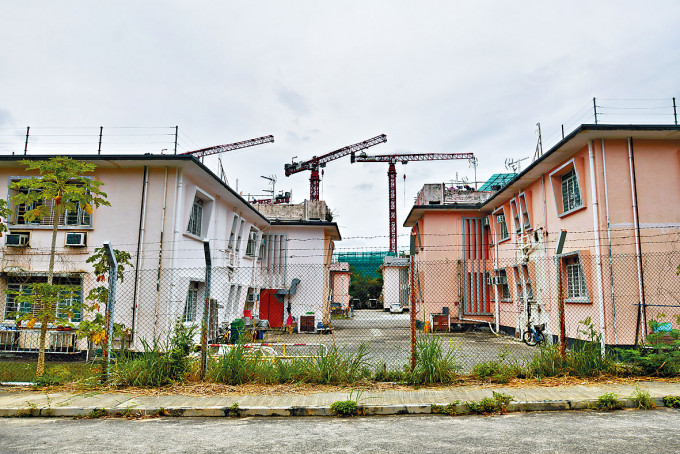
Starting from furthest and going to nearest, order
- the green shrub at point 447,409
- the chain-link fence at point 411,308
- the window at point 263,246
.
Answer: the window at point 263,246, the chain-link fence at point 411,308, the green shrub at point 447,409

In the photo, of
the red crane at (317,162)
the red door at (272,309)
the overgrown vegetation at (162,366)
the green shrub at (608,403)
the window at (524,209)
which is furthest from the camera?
the red crane at (317,162)

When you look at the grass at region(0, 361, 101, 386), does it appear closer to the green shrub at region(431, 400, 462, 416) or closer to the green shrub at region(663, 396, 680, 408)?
the green shrub at region(431, 400, 462, 416)

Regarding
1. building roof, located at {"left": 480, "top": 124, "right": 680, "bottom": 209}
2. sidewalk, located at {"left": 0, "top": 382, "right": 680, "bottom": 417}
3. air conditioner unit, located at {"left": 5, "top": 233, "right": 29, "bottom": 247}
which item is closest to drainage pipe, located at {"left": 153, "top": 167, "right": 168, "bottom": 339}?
air conditioner unit, located at {"left": 5, "top": 233, "right": 29, "bottom": 247}

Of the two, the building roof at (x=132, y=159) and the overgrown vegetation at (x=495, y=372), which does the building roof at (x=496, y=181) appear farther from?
the overgrown vegetation at (x=495, y=372)

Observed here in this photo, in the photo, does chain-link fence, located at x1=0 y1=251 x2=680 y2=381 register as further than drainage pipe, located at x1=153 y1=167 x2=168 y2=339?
No

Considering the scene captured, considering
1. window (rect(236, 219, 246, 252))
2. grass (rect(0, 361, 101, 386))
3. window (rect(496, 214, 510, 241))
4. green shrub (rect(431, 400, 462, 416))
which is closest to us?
green shrub (rect(431, 400, 462, 416))

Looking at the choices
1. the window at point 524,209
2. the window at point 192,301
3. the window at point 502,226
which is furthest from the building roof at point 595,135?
the window at point 192,301

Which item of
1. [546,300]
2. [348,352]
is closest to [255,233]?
[546,300]

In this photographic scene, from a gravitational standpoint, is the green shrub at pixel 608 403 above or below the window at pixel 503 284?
below

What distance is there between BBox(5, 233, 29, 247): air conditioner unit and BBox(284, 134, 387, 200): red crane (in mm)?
62444

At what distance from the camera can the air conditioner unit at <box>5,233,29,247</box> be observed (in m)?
14.2

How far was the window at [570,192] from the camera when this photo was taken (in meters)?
14.6

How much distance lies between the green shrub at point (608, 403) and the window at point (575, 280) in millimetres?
7217

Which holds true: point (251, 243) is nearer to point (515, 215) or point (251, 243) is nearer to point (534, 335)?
point (515, 215)
